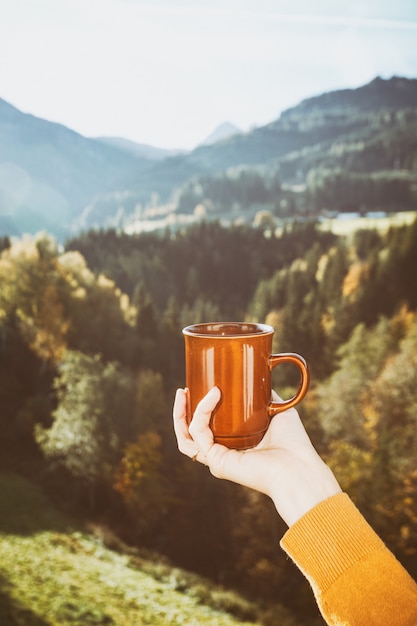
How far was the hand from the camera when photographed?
0.74 metres

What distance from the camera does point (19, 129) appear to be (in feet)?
13.3

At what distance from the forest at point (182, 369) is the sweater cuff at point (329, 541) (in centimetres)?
373

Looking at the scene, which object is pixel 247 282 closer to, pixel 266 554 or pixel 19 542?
pixel 266 554

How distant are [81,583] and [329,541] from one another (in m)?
3.44

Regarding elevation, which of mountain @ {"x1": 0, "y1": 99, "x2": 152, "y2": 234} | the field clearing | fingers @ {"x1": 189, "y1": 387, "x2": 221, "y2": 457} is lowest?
fingers @ {"x1": 189, "y1": 387, "x2": 221, "y2": 457}

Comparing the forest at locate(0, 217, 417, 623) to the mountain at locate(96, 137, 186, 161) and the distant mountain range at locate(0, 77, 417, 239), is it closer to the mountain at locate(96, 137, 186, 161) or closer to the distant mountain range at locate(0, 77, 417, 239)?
the distant mountain range at locate(0, 77, 417, 239)

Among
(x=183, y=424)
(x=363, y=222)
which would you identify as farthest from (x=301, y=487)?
(x=363, y=222)

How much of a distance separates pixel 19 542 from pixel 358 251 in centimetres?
361

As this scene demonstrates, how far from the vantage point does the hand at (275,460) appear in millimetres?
745

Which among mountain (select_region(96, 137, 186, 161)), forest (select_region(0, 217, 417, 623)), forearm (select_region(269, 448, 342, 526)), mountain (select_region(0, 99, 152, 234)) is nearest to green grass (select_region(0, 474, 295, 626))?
forest (select_region(0, 217, 417, 623))

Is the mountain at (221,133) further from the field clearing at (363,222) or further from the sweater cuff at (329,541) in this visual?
the sweater cuff at (329,541)

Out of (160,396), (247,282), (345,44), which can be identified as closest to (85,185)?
(247,282)

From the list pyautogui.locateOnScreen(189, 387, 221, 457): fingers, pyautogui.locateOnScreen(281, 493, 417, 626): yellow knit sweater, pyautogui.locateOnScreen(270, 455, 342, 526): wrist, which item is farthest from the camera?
pyautogui.locateOnScreen(189, 387, 221, 457): fingers

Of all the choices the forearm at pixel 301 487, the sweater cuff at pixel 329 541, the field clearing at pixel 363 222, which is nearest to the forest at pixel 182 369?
the field clearing at pixel 363 222
